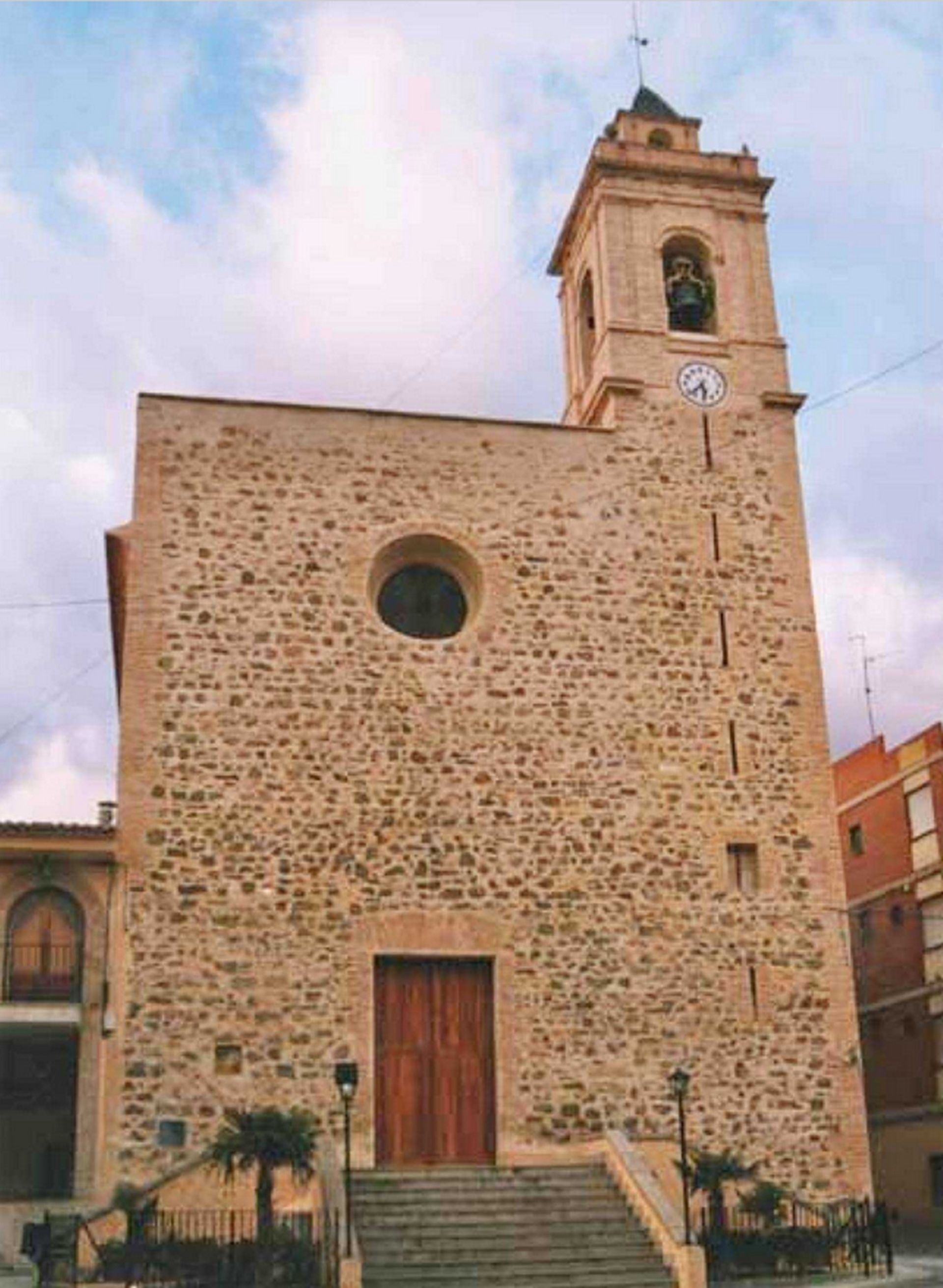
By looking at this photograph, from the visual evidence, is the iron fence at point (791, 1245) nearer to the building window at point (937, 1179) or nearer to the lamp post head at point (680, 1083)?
the lamp post head at point (680, 1083)

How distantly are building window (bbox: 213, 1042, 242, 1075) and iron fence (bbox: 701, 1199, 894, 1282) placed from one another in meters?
5.95

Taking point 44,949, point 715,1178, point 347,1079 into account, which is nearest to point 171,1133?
point 44,949

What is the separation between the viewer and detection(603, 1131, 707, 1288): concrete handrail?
16.5 meters

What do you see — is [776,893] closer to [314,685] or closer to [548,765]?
[548,765]

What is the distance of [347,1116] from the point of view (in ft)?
54.8

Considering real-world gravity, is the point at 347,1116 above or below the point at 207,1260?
above

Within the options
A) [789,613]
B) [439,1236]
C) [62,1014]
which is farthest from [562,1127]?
[789,613]

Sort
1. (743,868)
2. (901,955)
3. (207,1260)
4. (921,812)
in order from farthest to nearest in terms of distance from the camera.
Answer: (901,955) < (921,812) < (743,868) < (207,1260)

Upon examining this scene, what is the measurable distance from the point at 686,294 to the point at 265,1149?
14720mm

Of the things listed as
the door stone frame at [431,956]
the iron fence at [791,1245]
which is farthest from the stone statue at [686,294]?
the iron fence at [791,1245]

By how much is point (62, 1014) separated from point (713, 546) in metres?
11.3

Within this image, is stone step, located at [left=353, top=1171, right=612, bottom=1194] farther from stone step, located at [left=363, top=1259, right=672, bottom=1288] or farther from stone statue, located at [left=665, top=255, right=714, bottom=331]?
stone statue, located at [left=665, top=255, right=714, bottom=331]

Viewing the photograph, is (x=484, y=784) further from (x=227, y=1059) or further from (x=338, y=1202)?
(x=338, y=1202)

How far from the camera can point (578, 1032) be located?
20.7 metres
